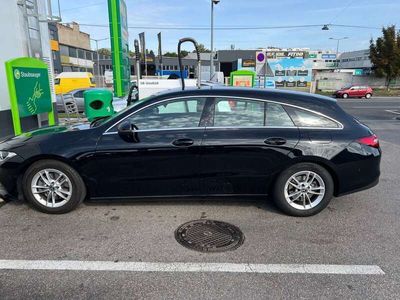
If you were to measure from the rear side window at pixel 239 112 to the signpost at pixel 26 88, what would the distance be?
3773 millimetres

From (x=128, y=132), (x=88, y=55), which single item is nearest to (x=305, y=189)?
(x=128, y=132)

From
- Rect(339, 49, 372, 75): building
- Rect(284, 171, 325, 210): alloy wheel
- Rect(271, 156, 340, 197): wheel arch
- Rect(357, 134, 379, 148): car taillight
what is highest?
Rect(339, 49, 372, 75): building

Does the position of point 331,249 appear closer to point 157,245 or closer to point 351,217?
point 351,217

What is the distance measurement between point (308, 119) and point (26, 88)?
4968mm

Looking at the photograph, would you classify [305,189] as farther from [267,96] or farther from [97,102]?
[97,102]

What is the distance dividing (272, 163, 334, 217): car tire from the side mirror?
5.83 ft

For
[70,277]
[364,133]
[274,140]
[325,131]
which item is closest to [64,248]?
→ [70,277]

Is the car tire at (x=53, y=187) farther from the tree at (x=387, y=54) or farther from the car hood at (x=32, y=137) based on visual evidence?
the tree at (x=387, y=54)

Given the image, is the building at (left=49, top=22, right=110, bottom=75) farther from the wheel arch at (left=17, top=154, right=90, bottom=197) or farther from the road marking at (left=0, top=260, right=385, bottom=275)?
the road marking at (left=0, top=260, right=385, bottom=275)

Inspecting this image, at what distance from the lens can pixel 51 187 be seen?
3793mm

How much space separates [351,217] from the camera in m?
3.88

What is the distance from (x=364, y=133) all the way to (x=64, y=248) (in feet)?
11.8

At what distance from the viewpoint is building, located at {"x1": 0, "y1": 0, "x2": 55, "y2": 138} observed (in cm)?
631

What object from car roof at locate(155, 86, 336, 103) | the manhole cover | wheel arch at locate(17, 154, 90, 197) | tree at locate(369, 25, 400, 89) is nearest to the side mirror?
car roof at locate(155, 86, 336, 103)
